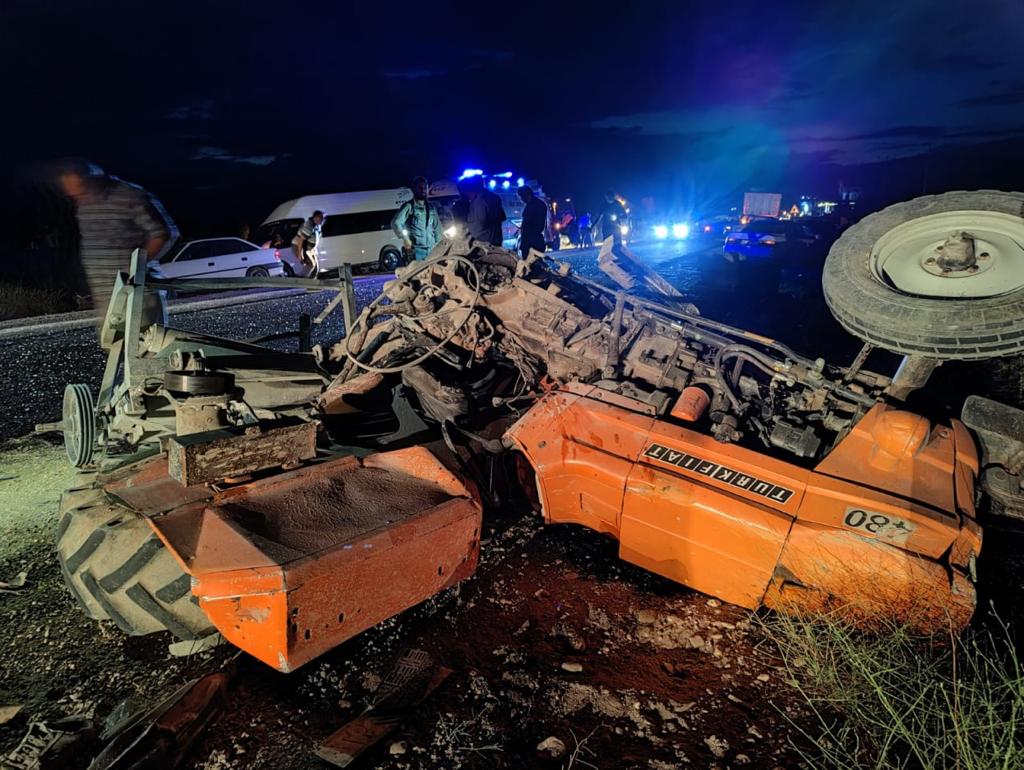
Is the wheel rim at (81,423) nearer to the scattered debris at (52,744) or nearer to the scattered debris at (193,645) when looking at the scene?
the scattered debris at (193,645)

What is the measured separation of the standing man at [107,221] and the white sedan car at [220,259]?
29.0 ft

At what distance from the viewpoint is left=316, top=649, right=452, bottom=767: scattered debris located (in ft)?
6.93

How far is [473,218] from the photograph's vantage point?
740 cm

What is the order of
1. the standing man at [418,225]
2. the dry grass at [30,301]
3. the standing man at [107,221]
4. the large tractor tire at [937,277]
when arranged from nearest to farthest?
1. the large tractor tire at [937,277]
2. the standing man at [107,221]
3. the standing man at [418,225]
4. the dry grass at [30,301]

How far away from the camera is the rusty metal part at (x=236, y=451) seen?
2.34 metres

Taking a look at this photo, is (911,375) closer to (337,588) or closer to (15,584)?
(337,588)

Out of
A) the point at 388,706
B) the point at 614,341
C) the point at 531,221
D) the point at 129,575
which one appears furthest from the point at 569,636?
the point at 531,221

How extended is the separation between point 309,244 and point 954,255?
1452 cm

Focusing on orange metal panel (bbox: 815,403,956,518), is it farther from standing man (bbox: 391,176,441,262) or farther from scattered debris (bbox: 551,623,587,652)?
standing man (bbox: 391,176,441,262)

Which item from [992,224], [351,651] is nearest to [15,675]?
[351,651]

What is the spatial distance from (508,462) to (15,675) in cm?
264

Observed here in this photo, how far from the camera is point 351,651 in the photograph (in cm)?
267

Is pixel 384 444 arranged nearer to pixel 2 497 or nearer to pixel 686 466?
pixel 686 466

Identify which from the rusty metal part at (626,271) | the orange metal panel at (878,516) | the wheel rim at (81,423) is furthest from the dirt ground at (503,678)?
the rusty metal part at (626,271)
